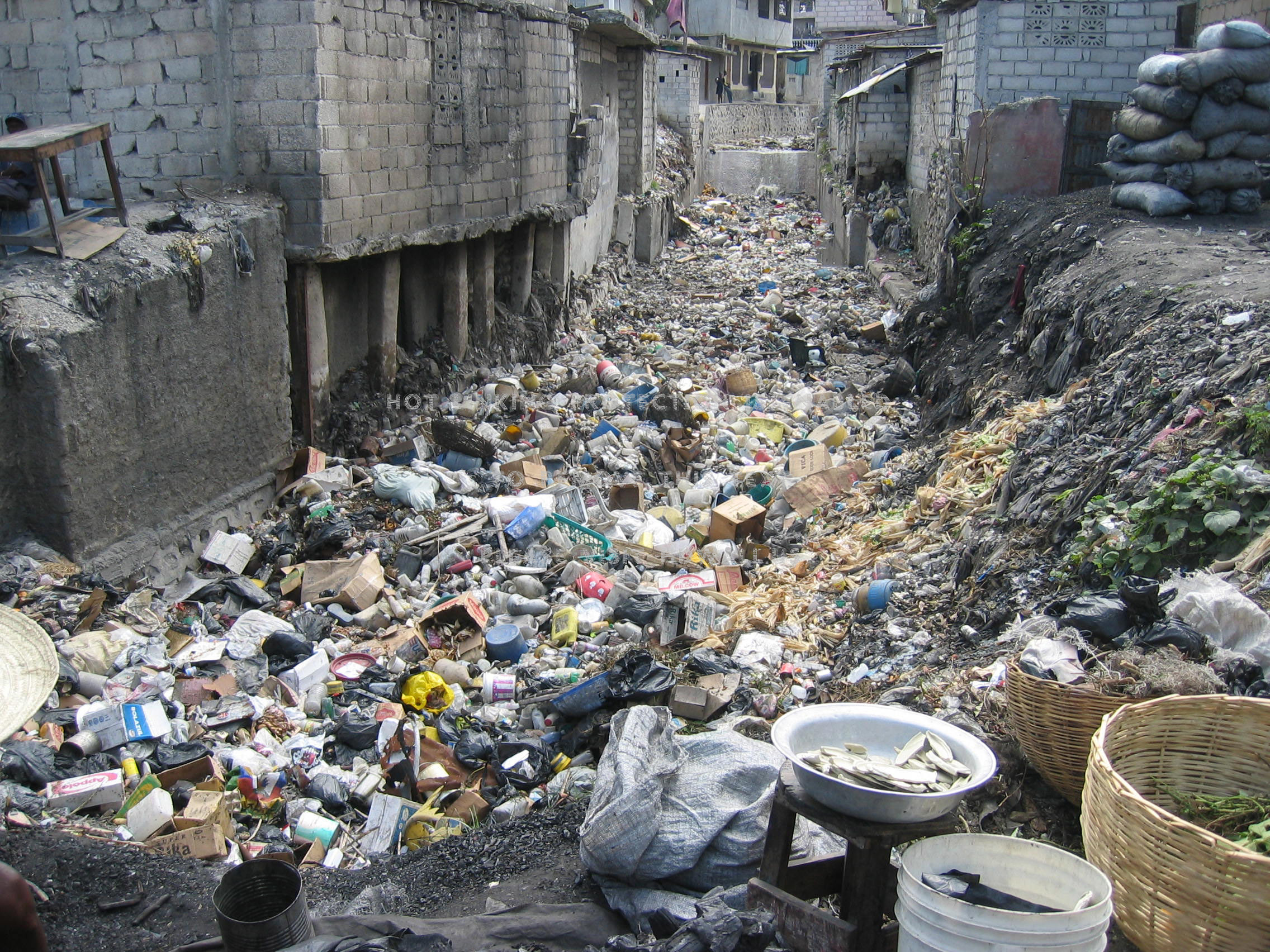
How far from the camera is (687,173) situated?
2222cm

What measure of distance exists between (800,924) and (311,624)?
3791mm

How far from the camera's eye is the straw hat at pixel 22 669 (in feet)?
7.55

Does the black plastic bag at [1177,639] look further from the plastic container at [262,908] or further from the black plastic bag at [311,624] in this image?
Answer: the black plastic bag at [311,624]

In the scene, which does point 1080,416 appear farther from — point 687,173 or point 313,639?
point 687,173

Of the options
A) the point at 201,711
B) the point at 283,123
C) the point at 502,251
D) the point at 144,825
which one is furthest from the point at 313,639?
the point at 502,251

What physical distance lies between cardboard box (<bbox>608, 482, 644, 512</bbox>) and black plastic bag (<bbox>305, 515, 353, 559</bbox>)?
2061 millimetres

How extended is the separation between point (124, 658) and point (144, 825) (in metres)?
1.17

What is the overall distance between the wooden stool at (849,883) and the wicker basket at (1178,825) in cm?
40

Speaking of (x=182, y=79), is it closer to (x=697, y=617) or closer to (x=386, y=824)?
(x=697, y=617)

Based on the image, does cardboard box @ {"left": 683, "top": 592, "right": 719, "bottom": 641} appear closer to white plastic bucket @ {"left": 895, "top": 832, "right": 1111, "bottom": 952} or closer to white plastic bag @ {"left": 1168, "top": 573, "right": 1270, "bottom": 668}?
white plastic bag @ {"left": 1168, "top": 573, "right": 1270, "bottom": 668}

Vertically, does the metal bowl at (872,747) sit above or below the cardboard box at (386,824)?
above

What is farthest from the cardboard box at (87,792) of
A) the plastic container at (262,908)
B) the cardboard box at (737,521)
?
the cardboard box at (737,521)

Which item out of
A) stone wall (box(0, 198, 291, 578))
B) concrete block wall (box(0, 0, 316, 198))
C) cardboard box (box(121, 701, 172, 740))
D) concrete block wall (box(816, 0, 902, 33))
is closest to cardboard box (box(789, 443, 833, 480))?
stone wall (box(0, 198, 291, 578))

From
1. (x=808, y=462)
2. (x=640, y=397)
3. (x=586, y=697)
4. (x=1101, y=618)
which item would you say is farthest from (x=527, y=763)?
(x=640, y=397)
